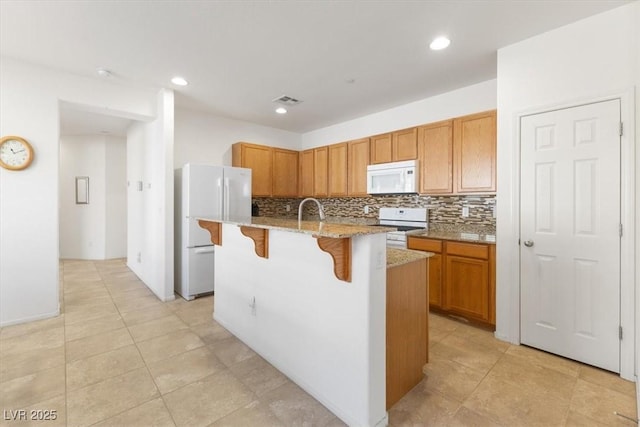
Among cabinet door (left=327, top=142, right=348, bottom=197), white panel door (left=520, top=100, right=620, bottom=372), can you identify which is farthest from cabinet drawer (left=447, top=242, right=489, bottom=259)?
cabinet door (left=327, top=142, right=348, bottom=197)

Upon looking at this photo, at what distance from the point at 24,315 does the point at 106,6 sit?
3131 millimetres

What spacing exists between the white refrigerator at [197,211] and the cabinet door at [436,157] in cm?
239

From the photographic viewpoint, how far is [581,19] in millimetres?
2256

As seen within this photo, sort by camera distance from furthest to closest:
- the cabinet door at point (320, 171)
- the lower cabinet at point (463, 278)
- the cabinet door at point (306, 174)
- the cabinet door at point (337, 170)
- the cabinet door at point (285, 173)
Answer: the cabinet door at point (306, 174), the cabinet door at point (285, 173), the cabinet door at point (320, 171), the cabinet door at point (337, 170), the lower cabinet at point (463, 278)

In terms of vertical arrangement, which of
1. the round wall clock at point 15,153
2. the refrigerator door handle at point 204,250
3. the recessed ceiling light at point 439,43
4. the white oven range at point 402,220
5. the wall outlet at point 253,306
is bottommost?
the wall outlet at point 253,306

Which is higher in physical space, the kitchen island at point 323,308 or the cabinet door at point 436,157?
the cabinet door at point 436,157

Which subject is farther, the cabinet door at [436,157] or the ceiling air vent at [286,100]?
the ceiling air vent at [286,100]

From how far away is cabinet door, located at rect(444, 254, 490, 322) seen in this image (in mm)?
2894

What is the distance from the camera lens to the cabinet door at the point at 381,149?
4160 millimetres

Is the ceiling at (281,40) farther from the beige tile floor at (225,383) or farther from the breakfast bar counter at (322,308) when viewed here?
the beige tile floor at (225,383)

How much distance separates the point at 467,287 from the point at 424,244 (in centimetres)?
62

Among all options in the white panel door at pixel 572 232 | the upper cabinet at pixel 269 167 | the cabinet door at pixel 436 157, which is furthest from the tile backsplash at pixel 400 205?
the white panel door at pixel 572 232

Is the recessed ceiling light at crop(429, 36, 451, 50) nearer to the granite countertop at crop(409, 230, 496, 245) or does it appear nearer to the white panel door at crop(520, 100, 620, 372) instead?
the white panel door at crop(520, 100, 620, 372)

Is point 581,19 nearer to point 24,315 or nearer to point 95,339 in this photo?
point 95,339
